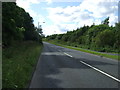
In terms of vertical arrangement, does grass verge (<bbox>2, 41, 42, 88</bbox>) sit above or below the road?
above

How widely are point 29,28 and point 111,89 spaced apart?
5675cm

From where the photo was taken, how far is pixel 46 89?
6.86m

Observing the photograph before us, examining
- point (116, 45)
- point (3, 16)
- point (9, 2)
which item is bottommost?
point (116, 45)

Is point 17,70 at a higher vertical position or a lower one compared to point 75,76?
higher

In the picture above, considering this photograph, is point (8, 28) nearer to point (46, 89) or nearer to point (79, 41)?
point (46, 89)

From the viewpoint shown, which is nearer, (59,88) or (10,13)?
(59,88)

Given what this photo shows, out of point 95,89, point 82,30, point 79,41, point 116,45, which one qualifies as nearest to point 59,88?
point 95,89

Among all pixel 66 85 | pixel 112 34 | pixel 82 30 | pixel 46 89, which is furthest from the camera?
pixel 82 30

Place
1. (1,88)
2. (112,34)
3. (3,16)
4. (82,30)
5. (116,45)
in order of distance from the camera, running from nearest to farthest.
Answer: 1. (1,88)
2. (3,16)
3. (116,45)
4. (112,34)
5. (82,30)

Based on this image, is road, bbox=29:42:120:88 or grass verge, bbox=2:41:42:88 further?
road, bbox=29:42:120:88

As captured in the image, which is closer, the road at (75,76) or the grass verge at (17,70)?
the grass verge at (17,70)

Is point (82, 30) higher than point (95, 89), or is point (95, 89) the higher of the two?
point (82, 30)

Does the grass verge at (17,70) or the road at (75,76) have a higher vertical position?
the grass verge at (17,70)

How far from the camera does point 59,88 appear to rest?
6.94m
